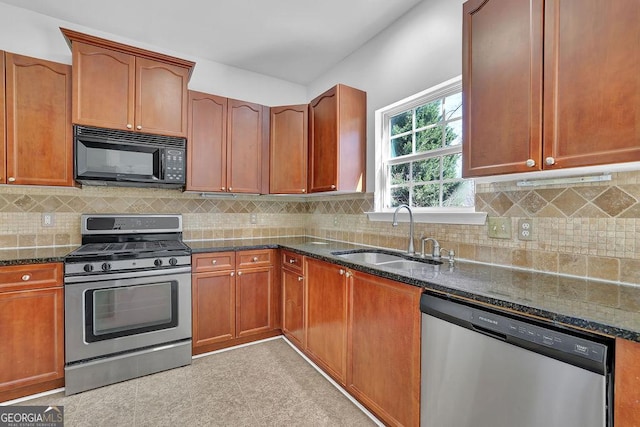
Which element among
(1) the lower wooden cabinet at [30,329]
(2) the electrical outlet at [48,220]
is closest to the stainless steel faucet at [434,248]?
(1) the lower wooden cabinet at [30,329]

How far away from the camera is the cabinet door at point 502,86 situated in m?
1.30

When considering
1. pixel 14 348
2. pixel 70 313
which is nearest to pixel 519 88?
pixel 70 313

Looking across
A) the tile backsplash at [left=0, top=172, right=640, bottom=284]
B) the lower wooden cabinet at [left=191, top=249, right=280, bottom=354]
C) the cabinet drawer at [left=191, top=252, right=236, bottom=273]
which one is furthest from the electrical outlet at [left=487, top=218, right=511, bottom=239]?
the cabinet drawer at [left=191, top=252, right=236, bottom=273]

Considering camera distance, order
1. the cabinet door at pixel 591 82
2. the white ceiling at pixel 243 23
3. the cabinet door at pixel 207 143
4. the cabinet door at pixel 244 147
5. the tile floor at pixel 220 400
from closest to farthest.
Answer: the cabinet door at pixel 591 82
the tile floor at pixel 220 400
the white ceiling at pixel 243 23
the cabinet door at pixel 207 143
the cabinet door at pixel 244 147

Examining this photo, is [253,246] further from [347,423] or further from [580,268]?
[580,268]

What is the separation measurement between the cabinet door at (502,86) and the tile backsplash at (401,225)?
38cm

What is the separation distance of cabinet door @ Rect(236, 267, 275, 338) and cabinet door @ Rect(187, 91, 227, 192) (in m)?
0.88

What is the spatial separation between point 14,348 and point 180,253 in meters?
1.13

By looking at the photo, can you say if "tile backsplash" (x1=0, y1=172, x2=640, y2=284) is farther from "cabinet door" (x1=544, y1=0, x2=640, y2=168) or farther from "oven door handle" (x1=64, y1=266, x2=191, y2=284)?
"oven door handle" (x1=64, y1=266, x2=191, y2=284)

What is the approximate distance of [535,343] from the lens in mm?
1019

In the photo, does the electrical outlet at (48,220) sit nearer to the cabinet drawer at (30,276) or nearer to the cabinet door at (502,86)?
the cabinet drawer at (30,276)

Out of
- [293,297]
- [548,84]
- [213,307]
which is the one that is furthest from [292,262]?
[548,84]

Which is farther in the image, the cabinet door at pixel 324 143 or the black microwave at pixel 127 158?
the cabinet door at pixel 324 143

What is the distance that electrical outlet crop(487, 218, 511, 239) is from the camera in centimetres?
173
